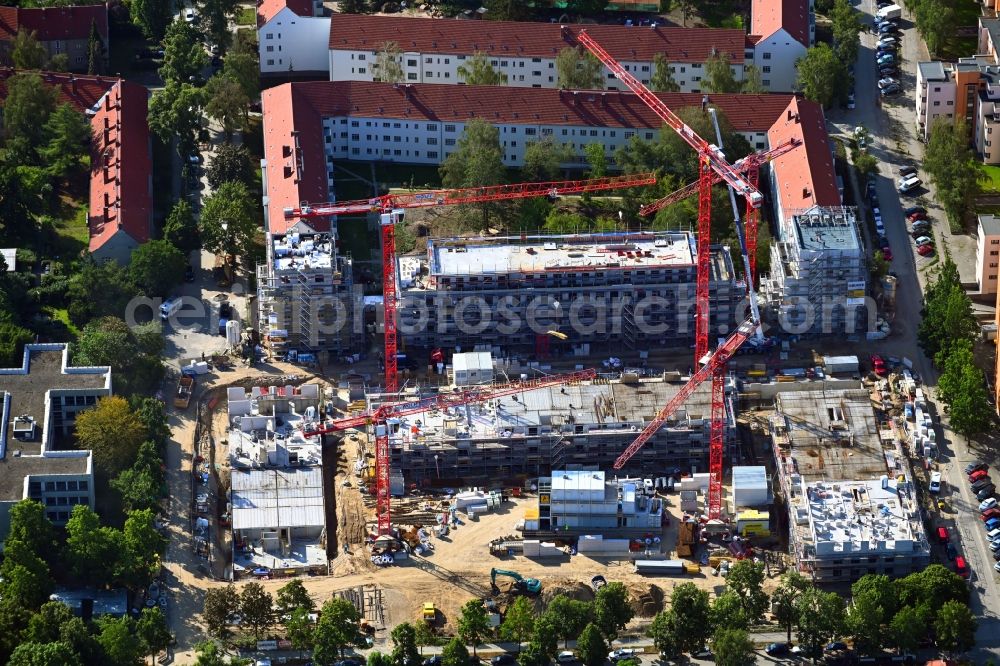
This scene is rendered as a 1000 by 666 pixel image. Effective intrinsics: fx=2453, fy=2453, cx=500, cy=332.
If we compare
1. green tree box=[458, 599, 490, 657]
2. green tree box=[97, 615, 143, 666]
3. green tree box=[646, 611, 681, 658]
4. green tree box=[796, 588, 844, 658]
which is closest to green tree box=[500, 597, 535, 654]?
green tree box=[458, 599, 490, 657]

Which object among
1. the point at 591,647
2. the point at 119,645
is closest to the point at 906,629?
the point at 591,647

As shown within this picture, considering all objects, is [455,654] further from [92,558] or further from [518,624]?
[92,558]

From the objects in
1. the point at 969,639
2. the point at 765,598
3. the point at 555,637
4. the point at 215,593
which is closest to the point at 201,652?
the point at 215,593

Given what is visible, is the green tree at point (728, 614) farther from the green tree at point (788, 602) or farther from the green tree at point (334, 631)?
the green tree at point (334, 631)

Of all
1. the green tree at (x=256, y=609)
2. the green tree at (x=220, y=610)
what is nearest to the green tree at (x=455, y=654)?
the green tree at (x=256, y=609)

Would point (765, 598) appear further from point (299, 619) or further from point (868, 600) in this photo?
point (299, 619)
